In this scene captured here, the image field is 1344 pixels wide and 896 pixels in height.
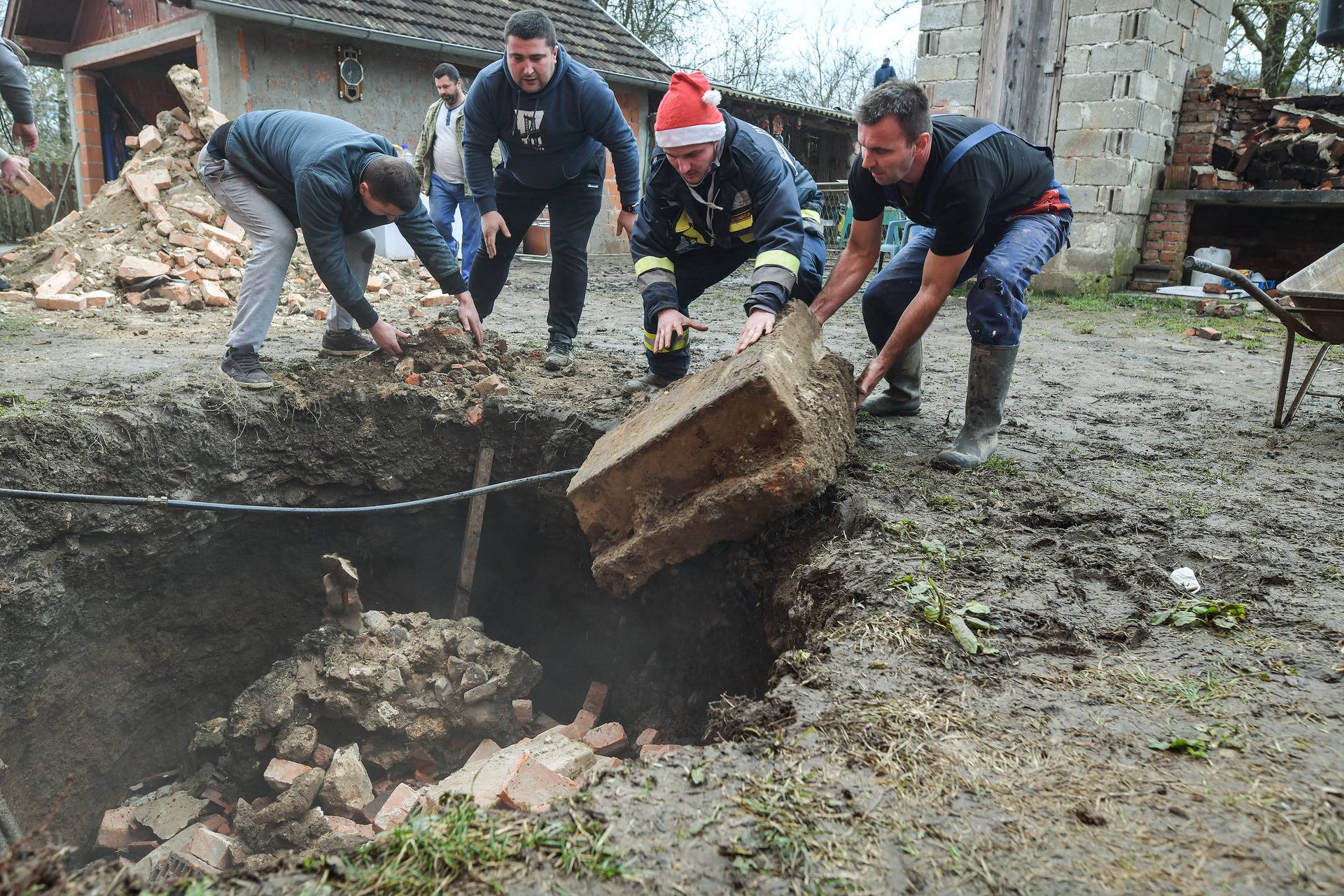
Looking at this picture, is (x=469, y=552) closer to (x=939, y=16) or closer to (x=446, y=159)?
(x=446, y=159)

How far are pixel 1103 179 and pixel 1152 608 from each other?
7.38 meters

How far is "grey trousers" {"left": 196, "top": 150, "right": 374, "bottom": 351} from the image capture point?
4.06 metres

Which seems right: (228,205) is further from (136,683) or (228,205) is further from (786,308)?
(786,308)

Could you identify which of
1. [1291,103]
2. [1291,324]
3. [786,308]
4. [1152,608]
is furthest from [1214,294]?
[1152,608]

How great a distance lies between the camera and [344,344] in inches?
191

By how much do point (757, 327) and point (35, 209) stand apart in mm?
14569

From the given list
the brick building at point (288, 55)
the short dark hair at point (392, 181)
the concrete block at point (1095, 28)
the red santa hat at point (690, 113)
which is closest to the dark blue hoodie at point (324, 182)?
the short dark hair at point (392, 181)

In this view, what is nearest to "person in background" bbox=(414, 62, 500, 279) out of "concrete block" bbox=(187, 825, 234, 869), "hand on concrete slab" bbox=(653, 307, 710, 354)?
"hand on concrete slab" bbox=(653, 307, 710, 354)

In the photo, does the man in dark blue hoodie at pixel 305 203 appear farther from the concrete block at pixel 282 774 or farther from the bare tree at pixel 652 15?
the bare tree at pixel 652 15

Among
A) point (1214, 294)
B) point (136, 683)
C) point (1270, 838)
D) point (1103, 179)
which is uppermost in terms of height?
point (1103, 179)

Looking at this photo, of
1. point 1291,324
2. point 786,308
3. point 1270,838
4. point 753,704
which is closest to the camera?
point 1270,838

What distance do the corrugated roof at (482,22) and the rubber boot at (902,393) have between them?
24.1ft

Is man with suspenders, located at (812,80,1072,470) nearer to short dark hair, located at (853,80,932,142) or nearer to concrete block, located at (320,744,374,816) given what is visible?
short dark hair, located at (853,80,932,142)

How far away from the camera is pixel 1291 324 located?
3.75 m
